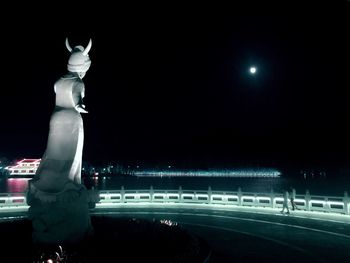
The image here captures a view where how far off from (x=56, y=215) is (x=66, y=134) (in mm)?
2678

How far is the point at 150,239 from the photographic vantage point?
1234 cm

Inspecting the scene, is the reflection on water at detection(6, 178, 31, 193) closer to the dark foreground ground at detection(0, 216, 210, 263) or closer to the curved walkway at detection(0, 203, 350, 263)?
the curved walkway at detection(0, 203, 350, 263)

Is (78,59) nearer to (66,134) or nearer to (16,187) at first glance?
(66,134)

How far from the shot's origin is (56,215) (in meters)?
10.9

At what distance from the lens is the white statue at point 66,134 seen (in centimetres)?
1136

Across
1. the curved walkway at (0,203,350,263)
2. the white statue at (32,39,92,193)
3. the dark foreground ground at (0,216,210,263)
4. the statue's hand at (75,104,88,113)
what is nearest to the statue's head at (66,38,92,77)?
the white statue at (32,39,92,193)

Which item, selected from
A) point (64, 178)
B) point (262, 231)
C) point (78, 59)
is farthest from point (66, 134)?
point (262, 231)

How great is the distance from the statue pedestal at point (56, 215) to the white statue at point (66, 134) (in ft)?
0.83

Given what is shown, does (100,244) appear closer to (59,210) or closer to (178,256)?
(59,210)

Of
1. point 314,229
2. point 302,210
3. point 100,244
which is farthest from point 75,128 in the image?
point 302,210

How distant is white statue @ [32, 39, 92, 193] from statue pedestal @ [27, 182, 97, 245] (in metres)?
0.25

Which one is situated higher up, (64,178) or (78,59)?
(78,59)

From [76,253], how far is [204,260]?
12.4 ft

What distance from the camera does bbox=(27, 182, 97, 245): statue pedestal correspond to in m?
10.9
